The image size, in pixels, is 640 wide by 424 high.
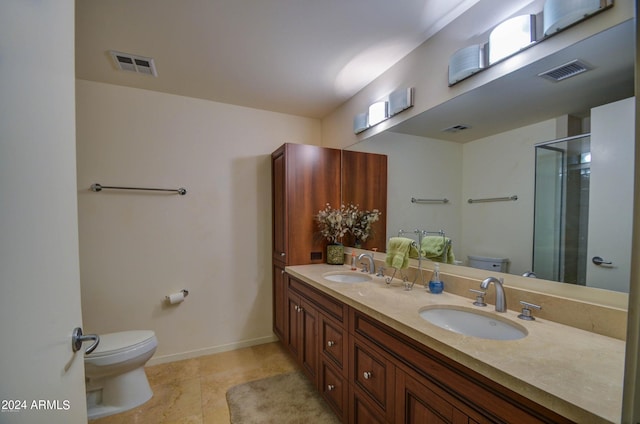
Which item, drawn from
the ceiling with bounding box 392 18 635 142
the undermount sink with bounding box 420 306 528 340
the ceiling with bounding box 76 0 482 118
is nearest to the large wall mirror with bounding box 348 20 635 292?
the ceiling with bounding box 392 18 635 142

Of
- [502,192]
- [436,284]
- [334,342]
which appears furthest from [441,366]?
[502,192]

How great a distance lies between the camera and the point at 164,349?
245 cm

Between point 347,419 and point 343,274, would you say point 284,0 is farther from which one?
point 347,419

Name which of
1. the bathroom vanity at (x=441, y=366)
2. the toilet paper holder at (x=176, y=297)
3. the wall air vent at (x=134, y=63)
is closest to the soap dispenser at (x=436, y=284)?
the bathroom vanity at (x=441, y=366)

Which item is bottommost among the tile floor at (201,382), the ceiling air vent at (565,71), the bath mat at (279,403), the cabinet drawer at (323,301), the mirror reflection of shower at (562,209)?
the tile floor at (201,382)

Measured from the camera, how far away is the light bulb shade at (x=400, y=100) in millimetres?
1836

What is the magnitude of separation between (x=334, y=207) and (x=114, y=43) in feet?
6.57

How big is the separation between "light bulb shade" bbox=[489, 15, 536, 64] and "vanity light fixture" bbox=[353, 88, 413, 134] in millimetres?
570

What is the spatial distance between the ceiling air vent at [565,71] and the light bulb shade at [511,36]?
0.15 metres

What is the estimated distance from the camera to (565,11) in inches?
41.2

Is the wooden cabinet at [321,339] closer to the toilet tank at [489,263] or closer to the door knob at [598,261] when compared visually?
the toilet tank at [489,263]

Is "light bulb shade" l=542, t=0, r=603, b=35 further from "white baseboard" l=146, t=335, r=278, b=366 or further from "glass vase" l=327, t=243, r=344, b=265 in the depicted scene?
"white baseboard" l=146, t=335, r=278, b=366

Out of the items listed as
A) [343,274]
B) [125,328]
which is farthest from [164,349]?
[343,274]

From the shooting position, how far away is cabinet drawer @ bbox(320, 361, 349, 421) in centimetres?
152
